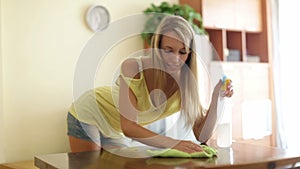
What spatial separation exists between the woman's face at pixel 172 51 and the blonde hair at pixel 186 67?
16 millimetres

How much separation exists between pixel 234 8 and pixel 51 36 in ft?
6.19

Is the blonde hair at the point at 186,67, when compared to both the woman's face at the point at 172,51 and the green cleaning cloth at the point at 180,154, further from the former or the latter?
the green cleaning cloth at the point at 180,154

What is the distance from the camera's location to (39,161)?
4.88 ft

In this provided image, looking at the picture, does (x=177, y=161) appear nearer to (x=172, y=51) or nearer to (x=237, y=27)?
(x=172, y=51)

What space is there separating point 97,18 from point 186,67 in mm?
2110

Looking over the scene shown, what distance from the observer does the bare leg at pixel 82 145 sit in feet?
6.07

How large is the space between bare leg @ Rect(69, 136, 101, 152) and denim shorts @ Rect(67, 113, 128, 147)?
0.6 inches

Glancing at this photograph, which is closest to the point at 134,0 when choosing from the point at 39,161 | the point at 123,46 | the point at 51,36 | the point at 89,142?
the point at 123,46

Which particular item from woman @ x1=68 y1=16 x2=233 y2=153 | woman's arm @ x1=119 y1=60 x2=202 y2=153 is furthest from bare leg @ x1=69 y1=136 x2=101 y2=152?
woman's arm @ x1=119 y1=60 x2=202 y2=153

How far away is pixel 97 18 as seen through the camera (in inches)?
141

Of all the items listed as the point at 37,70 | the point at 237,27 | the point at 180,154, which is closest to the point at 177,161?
the point at 180,154

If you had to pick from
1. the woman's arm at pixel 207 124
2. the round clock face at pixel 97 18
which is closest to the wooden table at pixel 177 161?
the woman's arm at pixel 207 124

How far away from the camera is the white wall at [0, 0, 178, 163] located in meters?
3.18

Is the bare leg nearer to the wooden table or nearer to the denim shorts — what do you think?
the denim shorts
